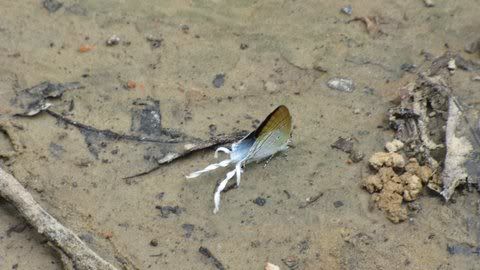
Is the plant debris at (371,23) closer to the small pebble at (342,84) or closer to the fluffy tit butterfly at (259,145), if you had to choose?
the small pebble at (342,84)

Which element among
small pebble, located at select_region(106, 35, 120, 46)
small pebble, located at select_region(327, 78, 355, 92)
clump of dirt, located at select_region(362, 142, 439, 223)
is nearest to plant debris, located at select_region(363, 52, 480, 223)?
clump of dirt, located at select_region(362, 142, 439, 223)

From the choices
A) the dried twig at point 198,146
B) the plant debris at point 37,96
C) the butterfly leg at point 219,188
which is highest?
the plant debris at point 37,96

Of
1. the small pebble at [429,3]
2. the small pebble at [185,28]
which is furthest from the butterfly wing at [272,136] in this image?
the small pebble at [429,3]

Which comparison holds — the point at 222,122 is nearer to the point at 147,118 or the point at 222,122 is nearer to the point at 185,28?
the point at 147,118

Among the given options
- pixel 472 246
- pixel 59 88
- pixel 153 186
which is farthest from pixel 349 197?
pixel 59 88

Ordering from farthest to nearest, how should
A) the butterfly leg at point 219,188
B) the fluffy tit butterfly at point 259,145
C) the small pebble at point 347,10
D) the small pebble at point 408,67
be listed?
the small pebble at point 347,10
the small pebble at point 408,67
the fluffy tit butterfly at point 259,145
the butterfly leg at point 219,188

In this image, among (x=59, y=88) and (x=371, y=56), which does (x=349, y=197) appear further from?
(x=59, y=88)

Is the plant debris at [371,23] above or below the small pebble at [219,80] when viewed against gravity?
above

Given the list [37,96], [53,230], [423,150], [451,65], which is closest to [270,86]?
[423,150]
